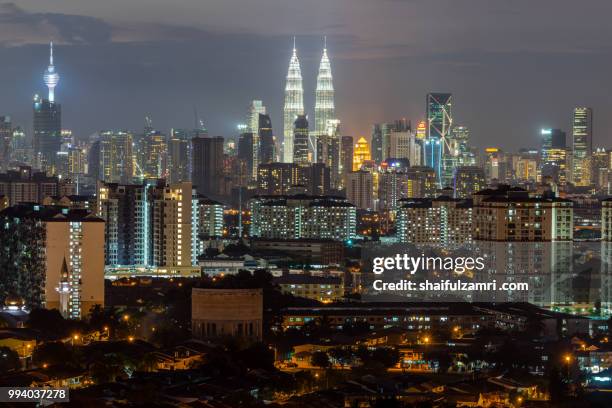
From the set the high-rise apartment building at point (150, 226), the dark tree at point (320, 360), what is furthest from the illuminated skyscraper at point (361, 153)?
the dark tree at point (320, 360)

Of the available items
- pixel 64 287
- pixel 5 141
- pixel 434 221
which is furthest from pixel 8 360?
pixel 5 141

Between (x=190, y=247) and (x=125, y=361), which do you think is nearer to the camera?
(x=125, y=361)

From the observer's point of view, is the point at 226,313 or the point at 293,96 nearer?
the point at 226,313

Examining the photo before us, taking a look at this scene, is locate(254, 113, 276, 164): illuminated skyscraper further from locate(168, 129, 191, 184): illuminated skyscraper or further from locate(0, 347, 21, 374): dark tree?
locate(0, 347, 21, 374): dark tree

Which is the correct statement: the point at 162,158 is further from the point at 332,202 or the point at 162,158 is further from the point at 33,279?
the point at 33,279

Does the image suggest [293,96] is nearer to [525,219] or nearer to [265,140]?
[265,140]

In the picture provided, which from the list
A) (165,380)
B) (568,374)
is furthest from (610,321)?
(165,380)

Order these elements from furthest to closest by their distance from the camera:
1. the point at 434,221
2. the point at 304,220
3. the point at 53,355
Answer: the point at 304,220, the point at 434,221, the point at 53,355
